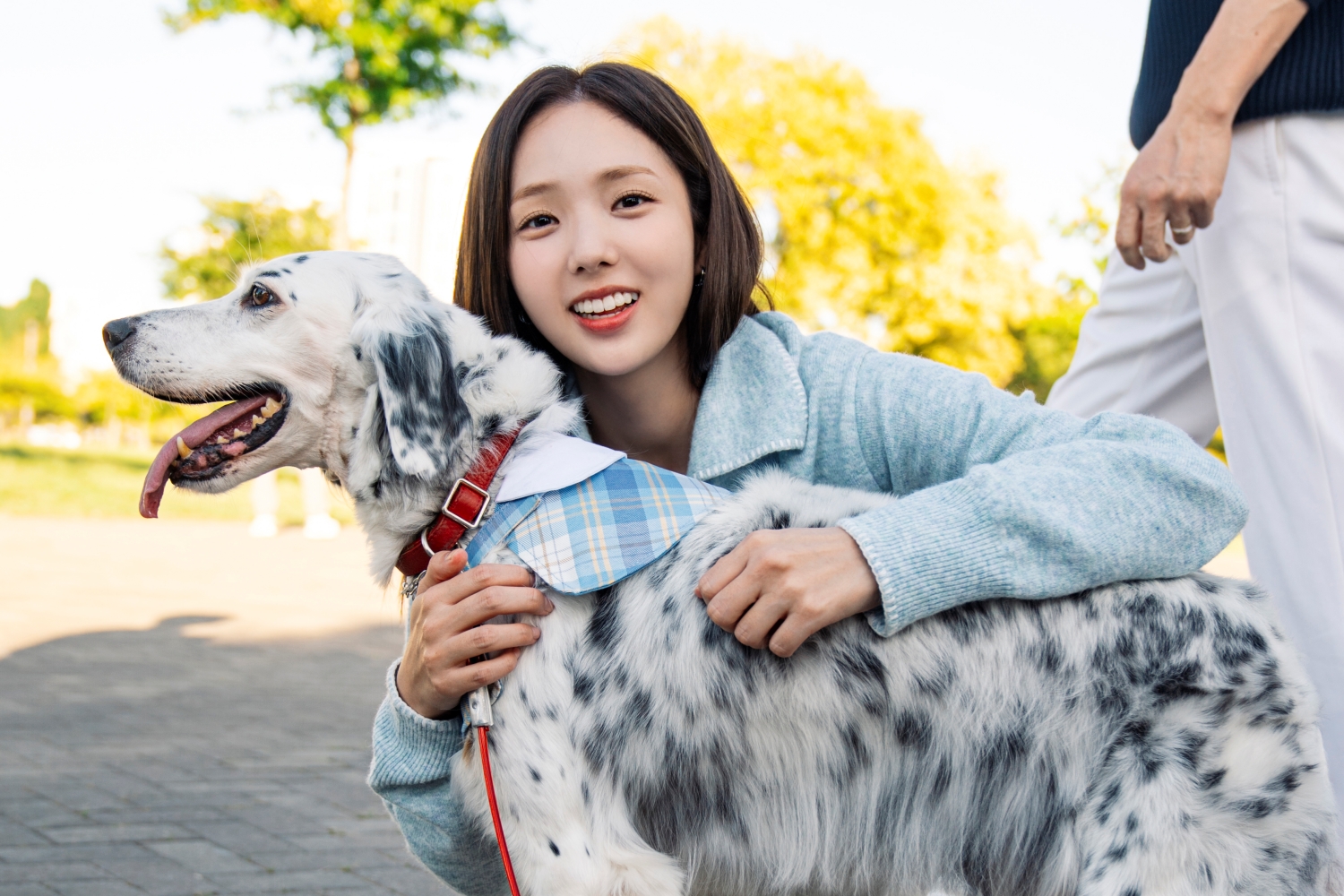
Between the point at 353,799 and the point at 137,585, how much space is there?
6.68m

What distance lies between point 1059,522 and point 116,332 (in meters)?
1.85

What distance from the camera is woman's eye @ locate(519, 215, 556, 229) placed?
8.08 ft

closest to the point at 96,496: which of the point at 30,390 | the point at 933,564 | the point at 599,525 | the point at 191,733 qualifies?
the point at 191,733

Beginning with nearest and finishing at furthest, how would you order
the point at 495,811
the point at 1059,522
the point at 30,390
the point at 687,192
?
the point at 1059,522, the point at 495,811, the point at 687,192, the point at 30,390

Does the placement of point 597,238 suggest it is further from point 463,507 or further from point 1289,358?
point 1289,358

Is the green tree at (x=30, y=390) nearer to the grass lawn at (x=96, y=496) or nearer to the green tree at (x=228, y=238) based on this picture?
the grass lawn at (x=96, y=496)

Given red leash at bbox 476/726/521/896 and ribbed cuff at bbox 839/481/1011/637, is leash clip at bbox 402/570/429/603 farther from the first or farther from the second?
ribbed cuff at bbox 839/481/1011/637

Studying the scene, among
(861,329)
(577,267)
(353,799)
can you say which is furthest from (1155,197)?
(861,329)

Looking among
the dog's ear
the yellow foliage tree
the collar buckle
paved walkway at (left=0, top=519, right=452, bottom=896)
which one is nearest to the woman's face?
the dog's ear

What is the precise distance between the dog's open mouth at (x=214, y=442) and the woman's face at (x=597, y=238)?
1.94 ft

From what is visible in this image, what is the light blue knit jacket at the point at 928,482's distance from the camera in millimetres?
1836

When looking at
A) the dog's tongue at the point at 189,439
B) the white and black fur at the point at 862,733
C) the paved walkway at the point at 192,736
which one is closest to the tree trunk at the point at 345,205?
the paved walkway at the point at 192,736

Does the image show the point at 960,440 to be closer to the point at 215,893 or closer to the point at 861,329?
the point at 215,893

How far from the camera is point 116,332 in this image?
7.59ft
